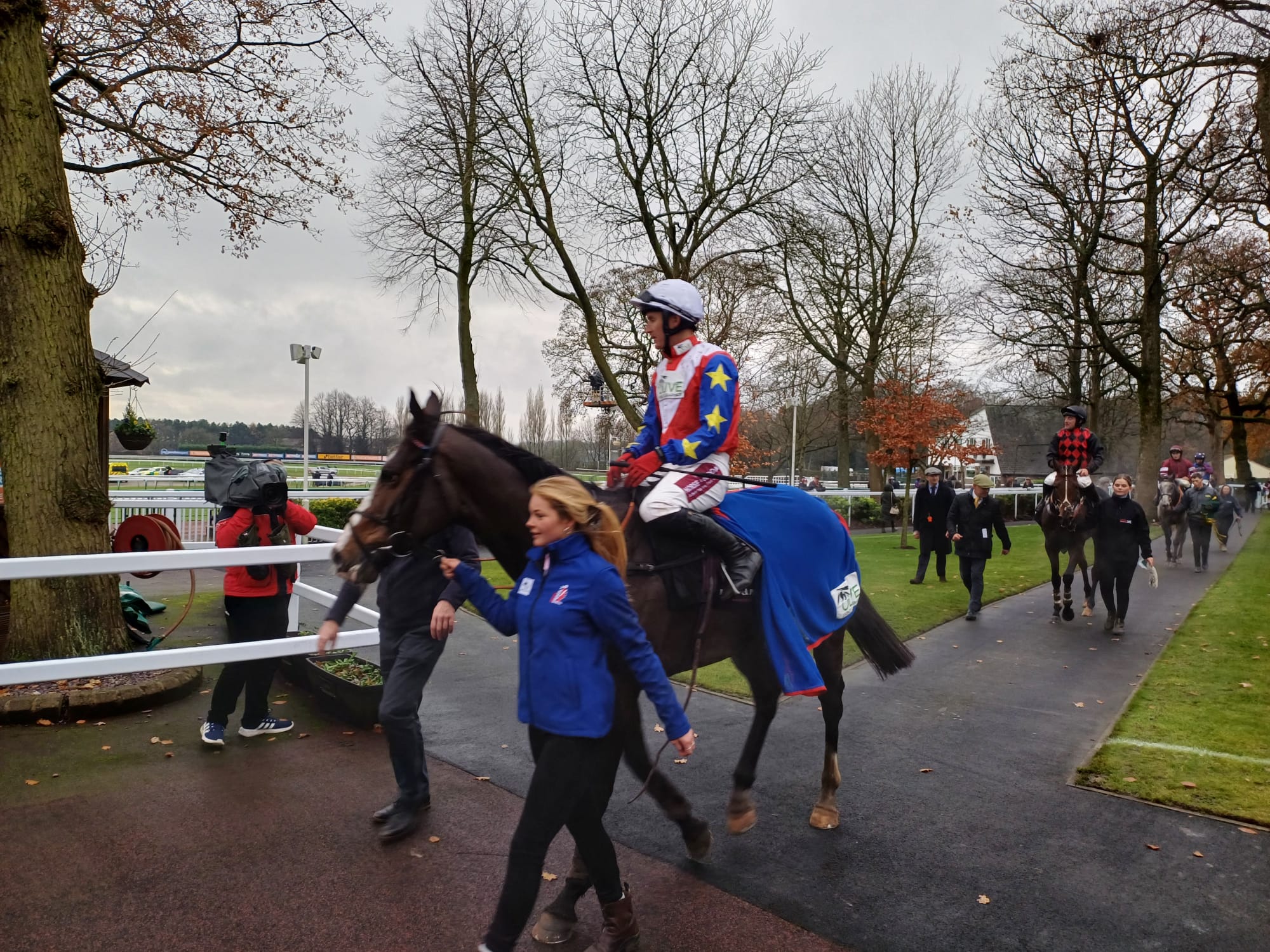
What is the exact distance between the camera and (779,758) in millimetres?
5168

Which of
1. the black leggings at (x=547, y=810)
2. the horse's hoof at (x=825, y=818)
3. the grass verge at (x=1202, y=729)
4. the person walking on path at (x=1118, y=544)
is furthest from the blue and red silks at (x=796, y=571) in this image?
the person walking on path at (x=1118, y=544)

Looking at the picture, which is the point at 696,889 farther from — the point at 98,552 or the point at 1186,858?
the point at 98,552

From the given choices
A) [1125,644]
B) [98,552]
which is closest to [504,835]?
[98,552]

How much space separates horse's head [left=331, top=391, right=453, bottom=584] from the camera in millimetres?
3223

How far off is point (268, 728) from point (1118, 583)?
9.21 m

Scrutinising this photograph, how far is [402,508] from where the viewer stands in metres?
3.27

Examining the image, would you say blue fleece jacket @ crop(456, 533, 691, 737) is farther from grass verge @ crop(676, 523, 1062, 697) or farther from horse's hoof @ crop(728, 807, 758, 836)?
grass verge @ crop(676, 523, 1062, 697)

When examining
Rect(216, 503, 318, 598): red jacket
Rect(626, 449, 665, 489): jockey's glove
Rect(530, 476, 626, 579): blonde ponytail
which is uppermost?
Rect(626, 449, 665, 489): jockey's glove

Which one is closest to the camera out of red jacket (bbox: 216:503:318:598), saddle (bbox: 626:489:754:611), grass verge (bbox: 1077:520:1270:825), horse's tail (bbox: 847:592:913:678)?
saddle (bbox: 626:489:754:611)

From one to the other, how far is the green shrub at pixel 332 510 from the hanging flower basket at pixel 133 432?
4220mm

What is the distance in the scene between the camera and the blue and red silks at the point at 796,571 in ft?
12.4

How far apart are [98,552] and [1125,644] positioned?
10057 millimetres

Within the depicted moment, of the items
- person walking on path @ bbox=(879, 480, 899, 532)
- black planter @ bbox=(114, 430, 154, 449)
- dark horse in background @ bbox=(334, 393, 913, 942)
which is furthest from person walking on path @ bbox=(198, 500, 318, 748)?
person walking on path @ bbox=(879, 480, 899, 532)

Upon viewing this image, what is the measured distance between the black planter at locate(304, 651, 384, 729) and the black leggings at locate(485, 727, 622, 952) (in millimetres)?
2829
